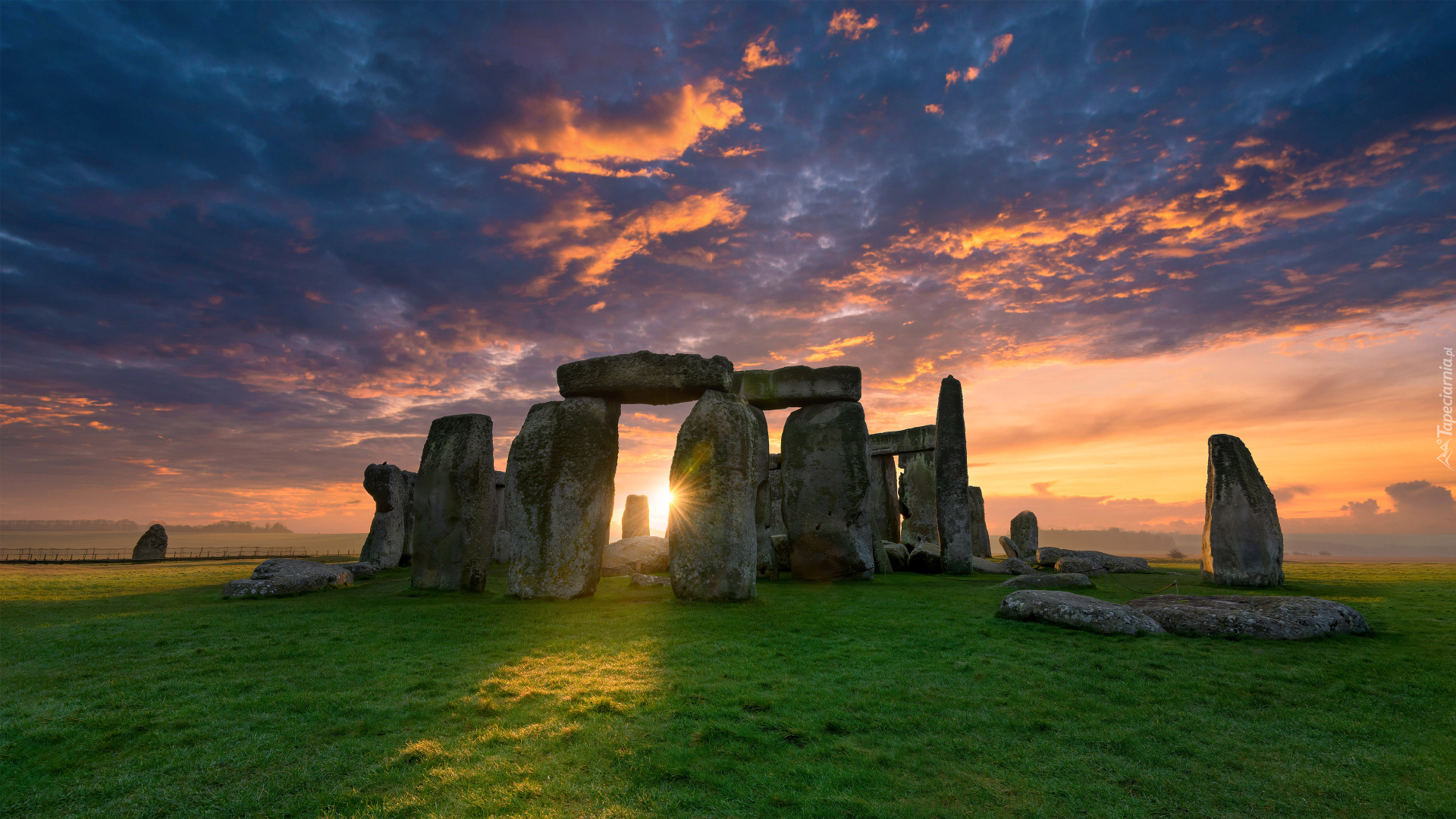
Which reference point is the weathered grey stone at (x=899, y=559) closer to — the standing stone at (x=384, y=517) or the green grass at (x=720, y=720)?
the green grass at (x=720, y=720)

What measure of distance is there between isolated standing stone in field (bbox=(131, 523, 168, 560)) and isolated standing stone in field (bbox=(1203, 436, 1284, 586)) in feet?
94.4

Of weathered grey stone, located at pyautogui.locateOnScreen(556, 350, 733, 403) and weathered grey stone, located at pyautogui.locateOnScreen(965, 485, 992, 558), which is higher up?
weathered grey stone, located at pyautogui.locateOnScreen(556, 350, 733, 403)

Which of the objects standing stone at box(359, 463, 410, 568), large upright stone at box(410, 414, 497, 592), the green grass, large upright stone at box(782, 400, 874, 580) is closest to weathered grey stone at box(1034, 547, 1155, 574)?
large upright stone at box(782, 400, 874, 580)

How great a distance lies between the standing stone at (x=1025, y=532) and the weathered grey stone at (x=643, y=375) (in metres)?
15.3

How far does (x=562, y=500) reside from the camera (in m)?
9.66

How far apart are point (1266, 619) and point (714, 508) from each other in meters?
6.28

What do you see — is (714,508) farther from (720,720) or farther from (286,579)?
(286,579)

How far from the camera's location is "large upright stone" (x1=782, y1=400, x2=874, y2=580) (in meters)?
12.6

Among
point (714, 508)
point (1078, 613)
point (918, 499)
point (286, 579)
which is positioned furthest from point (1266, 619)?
point (918, 499)

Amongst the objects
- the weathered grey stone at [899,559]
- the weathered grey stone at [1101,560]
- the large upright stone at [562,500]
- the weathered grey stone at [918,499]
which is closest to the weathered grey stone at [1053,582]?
the weathered grey stone at [899,559]

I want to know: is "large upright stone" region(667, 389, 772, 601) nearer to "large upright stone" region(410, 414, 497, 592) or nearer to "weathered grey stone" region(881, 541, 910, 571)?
"large upright stone" region(410, 414, 497, 592)

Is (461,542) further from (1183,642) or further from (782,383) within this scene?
(1183,642)

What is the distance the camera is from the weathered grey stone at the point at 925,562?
Result: 1429 centimetres

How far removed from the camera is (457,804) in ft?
9.59
